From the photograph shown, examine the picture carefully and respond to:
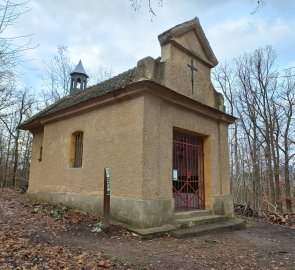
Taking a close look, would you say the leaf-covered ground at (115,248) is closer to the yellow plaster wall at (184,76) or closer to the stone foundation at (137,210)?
Answer: the stone foundation at (137,210)

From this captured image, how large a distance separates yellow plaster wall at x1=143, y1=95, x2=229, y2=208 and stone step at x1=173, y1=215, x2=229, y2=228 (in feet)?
2.13

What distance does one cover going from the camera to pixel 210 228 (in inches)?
326

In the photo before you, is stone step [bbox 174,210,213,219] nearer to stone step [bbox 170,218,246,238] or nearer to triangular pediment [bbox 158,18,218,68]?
stone step [bbox 170,218,246,238]

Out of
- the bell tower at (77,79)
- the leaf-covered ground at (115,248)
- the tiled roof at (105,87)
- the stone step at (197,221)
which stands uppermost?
the bell tower at (77,79)

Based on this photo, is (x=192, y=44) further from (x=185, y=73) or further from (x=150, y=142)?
(x=150, y=142)

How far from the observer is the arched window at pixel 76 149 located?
1046 centimetres

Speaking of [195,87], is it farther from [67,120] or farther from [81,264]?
[81,264]

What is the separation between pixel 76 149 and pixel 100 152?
191 centimetres

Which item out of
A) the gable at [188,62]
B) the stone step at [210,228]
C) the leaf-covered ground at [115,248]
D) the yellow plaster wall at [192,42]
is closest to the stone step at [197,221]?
the stone step at [210,228]

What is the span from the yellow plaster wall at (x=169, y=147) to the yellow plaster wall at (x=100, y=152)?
0.28 m

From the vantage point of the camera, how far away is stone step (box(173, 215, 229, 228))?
317 inches

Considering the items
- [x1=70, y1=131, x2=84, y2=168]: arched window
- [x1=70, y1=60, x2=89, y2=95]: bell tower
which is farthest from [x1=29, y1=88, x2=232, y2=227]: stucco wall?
[x1=70, y1=60, x2=89, y2=95]: bell tower

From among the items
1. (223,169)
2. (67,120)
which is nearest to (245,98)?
(223,169)

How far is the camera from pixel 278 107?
22.9 metres
